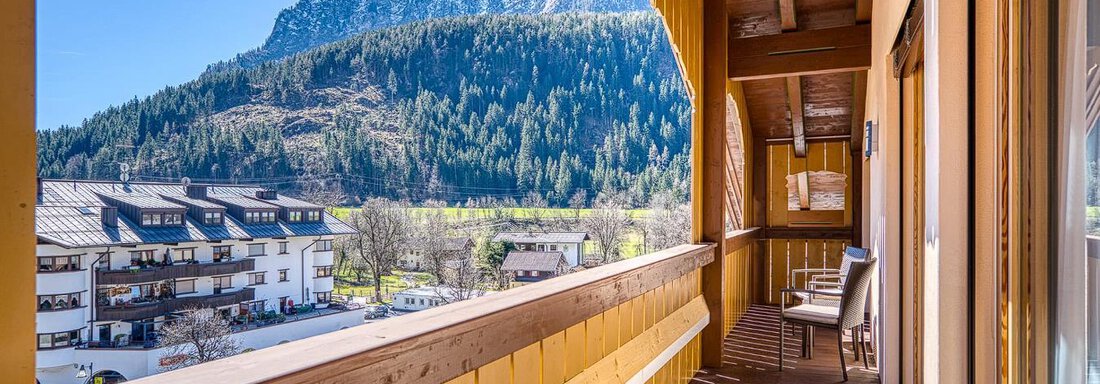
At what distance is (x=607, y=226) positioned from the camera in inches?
199

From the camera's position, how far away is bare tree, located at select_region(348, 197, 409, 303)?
6.30ft

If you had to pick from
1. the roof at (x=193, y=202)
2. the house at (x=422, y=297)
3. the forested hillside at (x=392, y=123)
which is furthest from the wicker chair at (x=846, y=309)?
the roof at (x=193, y=202)

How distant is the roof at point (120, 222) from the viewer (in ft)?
3.27

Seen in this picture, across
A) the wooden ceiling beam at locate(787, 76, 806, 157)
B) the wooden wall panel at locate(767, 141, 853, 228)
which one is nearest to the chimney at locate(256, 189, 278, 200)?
the wooden ceiling beam at locate(787, 76, 806, 157)

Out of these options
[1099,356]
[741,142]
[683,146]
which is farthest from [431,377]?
[683,146]

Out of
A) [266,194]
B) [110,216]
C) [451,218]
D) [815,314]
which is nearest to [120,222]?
[110,216]

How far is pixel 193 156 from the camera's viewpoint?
1.48 m

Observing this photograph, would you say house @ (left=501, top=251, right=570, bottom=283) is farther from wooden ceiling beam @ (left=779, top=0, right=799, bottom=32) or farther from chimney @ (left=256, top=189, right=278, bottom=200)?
wooden ceiling beam @ (left=779, top=0, right=799, bottom=32)

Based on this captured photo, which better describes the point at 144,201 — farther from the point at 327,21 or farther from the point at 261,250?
the point at 327,21

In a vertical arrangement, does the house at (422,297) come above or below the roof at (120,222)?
below

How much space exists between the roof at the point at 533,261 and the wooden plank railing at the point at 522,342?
0.85 feet

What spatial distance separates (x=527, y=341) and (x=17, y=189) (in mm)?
1258

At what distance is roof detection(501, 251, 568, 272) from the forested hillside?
53 centimetres

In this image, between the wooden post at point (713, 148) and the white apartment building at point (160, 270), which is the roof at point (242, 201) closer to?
the white apartment building at point (160, 270)
